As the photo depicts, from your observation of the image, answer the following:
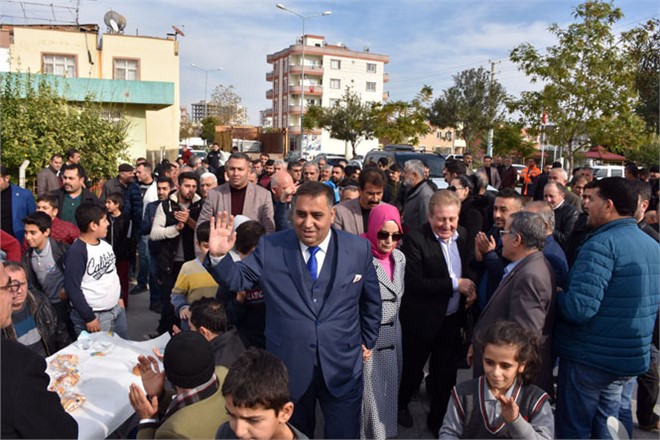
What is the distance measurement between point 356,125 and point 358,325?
38.1m

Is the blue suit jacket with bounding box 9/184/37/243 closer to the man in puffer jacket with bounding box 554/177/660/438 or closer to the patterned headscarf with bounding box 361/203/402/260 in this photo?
the patterned headscarf with bounding box 361/203/402/260

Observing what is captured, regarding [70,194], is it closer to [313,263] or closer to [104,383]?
[104,383]

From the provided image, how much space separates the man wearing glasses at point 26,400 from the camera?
70.8 inches

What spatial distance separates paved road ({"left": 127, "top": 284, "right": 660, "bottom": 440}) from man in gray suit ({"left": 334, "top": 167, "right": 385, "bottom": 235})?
5.48 ft

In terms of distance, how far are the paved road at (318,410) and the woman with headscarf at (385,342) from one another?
409 millimetres

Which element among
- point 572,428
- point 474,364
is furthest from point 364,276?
point 572,428

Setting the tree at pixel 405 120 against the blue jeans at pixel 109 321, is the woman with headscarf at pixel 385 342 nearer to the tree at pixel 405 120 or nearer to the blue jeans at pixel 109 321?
the blue jeans at pixel 109 321

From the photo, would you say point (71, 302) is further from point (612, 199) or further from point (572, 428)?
point (612, 199)

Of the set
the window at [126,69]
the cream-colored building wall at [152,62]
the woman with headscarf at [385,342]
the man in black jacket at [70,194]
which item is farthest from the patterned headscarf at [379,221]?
the window at [126,69]

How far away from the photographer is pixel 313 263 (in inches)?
122

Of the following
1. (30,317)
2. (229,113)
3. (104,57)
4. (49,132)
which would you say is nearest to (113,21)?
(104,57)

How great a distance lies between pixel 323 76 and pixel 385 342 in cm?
6687

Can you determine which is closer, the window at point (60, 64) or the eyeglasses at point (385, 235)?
the eyeglasses at point (385, 235)

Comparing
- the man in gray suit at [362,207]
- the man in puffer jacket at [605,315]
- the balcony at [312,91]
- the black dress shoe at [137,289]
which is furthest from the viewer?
the balcony at [312,91]
